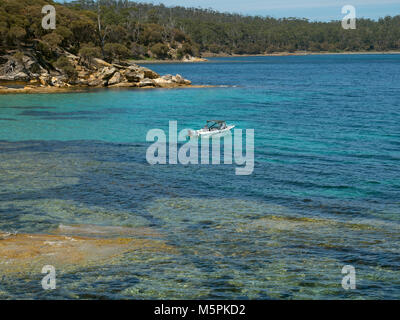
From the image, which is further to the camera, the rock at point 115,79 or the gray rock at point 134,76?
the gray rock at point 134,76

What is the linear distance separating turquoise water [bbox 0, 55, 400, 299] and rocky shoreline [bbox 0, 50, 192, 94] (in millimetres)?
34558

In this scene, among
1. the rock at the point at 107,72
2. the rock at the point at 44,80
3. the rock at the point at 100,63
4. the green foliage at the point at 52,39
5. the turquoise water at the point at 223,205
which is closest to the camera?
the turquoise water at the point at 223,205

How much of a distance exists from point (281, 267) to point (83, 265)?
6.25 m

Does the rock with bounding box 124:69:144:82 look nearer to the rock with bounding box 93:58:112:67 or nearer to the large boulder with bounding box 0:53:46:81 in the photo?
the rock with bounding box 93:58:112:67

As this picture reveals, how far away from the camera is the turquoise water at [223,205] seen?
13.4m

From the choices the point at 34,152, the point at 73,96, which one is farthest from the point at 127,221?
the point at 73,96

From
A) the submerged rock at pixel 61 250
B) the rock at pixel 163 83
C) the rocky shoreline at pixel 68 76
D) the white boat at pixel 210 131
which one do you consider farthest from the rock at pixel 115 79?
the submerged rock at pixel 61 250

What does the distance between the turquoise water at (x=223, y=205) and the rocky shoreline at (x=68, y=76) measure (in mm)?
34558

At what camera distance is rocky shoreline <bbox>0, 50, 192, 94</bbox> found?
7850cm

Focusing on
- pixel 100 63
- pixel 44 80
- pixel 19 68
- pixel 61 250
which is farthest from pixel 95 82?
pixel 61 250

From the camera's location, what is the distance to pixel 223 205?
841 inches

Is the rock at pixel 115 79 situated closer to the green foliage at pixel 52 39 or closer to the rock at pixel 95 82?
the rock at pixel 95 82
